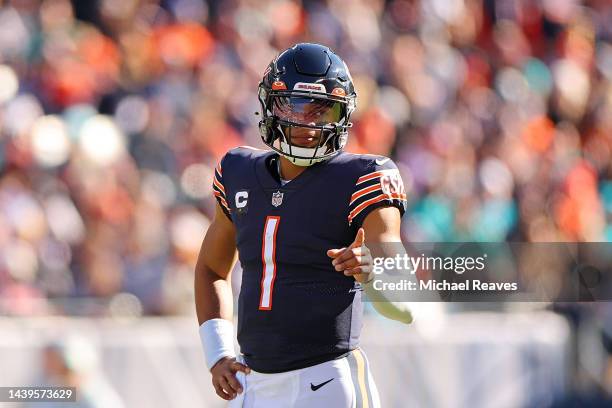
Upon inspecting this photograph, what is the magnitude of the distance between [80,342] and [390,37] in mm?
5327

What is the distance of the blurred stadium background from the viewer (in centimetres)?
698

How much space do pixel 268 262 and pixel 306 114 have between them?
509 millimetres

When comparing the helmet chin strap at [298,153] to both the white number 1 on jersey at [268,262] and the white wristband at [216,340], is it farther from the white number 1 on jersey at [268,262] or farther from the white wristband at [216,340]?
the white wristband at [216,340]

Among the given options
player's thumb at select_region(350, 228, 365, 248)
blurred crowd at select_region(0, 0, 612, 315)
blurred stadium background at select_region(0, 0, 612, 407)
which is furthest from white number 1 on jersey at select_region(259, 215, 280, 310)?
blurred crowd at select_region(0, 0, 612, 315)

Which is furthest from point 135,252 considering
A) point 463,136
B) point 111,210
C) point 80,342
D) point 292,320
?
point 292,320

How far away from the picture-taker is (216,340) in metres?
3.94

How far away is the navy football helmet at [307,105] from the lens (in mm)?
3812

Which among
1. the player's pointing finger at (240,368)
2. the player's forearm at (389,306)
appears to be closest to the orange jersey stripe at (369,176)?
the player's forearm at (389,306)

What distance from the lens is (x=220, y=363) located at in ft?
12.7

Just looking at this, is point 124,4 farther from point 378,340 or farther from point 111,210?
point 378,340

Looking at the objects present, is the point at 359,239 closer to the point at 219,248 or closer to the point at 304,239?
the point at 304,239

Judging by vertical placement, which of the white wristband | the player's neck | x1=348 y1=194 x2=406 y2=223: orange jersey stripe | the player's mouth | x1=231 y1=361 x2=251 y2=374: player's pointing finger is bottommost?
x1=231 y1=361 x2=251 y2=374: player's pointing finger

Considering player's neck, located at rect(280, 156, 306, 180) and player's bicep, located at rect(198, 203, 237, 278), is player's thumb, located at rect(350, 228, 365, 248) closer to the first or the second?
player's neck, located at rect(280, 156, 306, 180)

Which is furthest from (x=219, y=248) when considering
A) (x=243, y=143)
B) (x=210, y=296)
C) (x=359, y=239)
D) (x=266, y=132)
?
(x=243, y=143)
